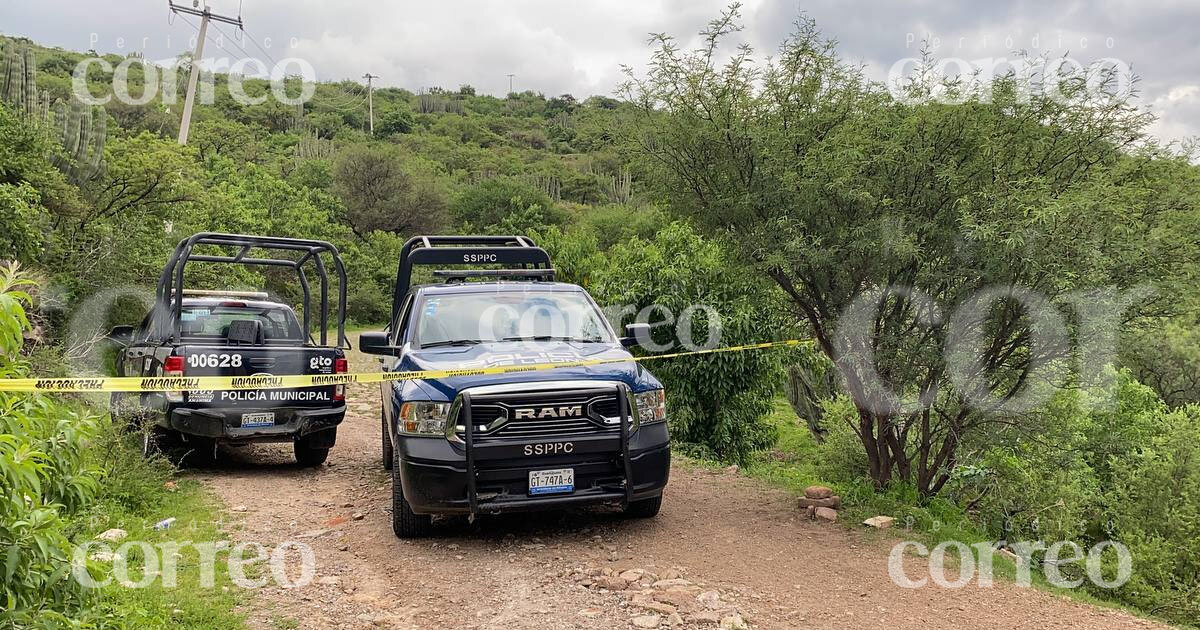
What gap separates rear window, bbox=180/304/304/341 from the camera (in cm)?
934

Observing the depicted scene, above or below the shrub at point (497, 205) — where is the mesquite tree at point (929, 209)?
below

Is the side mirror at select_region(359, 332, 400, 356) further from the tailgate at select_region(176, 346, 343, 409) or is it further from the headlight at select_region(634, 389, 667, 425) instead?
the headlight at select_region(634, 389, 667, 425)

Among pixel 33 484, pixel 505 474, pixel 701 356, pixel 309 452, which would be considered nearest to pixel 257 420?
pixel 309 452

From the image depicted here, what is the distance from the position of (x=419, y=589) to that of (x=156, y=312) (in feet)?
18.4

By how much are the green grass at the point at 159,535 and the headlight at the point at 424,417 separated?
1431mm

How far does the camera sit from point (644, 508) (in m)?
6.62

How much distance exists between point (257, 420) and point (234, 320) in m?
1.60

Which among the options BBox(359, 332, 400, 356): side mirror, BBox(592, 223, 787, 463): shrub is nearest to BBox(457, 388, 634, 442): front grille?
BBox(359, 332, 400, 356): side mirror

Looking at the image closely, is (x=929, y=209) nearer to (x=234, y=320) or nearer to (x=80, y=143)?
(x=234, y=320)

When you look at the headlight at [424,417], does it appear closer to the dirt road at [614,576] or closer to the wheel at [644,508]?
the dirt road at [614,576]

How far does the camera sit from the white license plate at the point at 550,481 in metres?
5.73

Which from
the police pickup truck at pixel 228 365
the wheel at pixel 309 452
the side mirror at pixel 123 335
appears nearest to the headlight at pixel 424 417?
the police pickup truck at pixel 228 365

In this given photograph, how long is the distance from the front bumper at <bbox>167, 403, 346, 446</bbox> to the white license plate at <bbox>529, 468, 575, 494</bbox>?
3.80 m

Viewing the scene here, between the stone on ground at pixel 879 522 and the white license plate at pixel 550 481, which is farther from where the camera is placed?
the stone on ground at pixel 879 522
